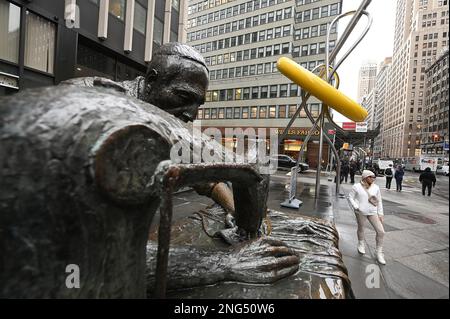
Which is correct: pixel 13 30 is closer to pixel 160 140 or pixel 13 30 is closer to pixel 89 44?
pixel 89 44

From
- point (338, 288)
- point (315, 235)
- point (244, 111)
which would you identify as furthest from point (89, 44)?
point (244, 111)

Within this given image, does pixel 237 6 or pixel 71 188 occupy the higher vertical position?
pixel 237 6

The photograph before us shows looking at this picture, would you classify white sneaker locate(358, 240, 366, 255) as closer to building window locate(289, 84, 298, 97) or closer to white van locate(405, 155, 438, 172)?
white van locate(405, 155, 438, 172)

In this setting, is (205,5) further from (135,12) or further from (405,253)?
(405,253)

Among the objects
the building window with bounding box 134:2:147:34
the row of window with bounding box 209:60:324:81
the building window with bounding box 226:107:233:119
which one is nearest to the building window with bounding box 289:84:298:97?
the row of window with bounding box 209:60:324:81

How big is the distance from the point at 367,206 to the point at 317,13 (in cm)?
3526

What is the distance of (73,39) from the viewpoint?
9375 millimetres

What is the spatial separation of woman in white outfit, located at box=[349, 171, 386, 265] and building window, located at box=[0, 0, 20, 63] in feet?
32.5

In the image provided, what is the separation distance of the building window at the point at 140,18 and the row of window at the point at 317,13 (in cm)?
2638

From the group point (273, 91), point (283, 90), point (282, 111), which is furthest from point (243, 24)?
point (282, 111)

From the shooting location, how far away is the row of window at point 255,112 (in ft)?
104

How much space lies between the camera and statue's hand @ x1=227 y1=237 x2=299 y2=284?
1.63 m

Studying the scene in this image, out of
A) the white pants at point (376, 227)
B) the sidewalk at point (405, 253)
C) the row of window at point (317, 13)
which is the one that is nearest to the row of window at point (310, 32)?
the row of window at point (317, 13)

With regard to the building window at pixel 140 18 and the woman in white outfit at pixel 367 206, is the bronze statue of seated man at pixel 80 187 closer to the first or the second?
the woman in white outfit at pixel 367 206
